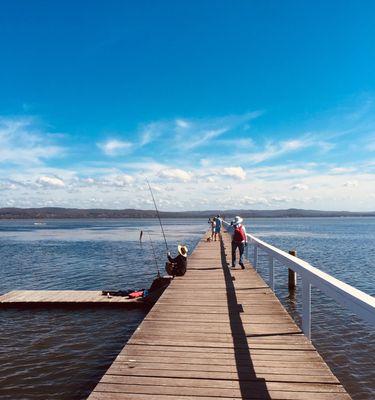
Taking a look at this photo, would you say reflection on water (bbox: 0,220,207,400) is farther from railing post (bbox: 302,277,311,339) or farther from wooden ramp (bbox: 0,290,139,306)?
railing post (bbox: 302,277,311,339)

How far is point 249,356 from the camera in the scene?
4.79m

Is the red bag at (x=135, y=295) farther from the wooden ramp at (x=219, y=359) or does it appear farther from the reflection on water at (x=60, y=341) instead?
the wooden ramp at (x=219, y=359)

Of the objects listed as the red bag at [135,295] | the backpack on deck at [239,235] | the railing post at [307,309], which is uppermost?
the backpack on deck at [239,235]

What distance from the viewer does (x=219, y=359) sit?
4703mm

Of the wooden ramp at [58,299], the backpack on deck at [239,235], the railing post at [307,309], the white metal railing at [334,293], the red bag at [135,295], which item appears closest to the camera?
the white metal railing at [334,293]

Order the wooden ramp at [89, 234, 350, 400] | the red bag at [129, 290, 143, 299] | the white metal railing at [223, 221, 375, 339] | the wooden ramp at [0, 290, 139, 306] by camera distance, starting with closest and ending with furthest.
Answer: the white metal railing at [223, 221, 375, 339] < the wooden ramp at [89, 234, 350, 400] < the wooden ramp at [0, 290, 139, 306] < the red bag at [129, 290, 143, 299]

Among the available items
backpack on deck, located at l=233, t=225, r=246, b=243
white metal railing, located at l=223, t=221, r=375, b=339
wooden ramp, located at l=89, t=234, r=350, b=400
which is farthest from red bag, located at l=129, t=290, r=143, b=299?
white metal railing, located at l=223, t=221, r=375, b=339

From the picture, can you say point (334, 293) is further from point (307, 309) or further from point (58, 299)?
point (58, 299)

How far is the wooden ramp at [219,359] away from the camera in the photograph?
3854 millimetres

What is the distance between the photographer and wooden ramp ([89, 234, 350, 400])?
3.85 meters

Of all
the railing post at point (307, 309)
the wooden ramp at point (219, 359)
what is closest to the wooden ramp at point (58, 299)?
the wooden ramp at point (219, 359)

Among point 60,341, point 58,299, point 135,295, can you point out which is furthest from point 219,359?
point 58,299

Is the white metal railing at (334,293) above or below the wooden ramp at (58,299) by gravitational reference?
above

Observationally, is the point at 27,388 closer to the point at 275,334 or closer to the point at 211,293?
the point at 211,293
